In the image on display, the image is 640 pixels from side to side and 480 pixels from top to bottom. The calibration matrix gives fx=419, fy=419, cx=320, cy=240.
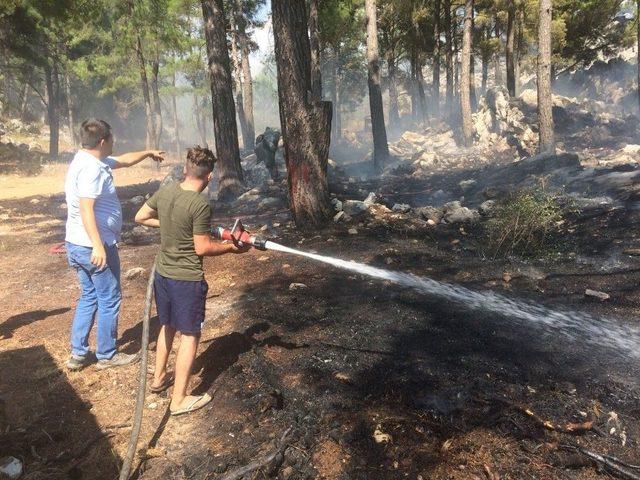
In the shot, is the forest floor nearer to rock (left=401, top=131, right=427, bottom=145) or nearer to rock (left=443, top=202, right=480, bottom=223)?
rock (left=443, top=202, right=480, bottom=223)

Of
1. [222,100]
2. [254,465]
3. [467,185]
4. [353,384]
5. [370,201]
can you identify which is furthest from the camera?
[467,185]

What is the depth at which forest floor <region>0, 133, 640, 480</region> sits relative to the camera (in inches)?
99.1

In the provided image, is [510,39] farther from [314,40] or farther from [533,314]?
[533,314]

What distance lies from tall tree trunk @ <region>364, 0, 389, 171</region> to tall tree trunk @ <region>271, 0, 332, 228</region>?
960 centimetres

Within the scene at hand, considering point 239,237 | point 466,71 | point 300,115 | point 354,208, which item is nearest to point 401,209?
point 354,208

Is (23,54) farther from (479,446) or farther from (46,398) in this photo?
(479,446)

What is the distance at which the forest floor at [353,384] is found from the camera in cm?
252

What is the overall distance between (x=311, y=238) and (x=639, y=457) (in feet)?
17.9

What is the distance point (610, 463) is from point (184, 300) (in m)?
2.77

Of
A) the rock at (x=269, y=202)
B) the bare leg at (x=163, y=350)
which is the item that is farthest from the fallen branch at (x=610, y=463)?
the rock at (x=269, y=202)

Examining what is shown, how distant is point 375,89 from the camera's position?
55.0 feet

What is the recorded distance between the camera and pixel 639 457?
2.40 meters

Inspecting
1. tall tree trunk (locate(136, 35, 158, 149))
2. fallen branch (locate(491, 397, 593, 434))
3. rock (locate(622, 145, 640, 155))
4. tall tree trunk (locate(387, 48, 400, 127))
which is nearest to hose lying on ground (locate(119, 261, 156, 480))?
fallen branch (locate(491, 397, 593, 434))

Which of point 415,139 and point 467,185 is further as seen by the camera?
point 415,139
